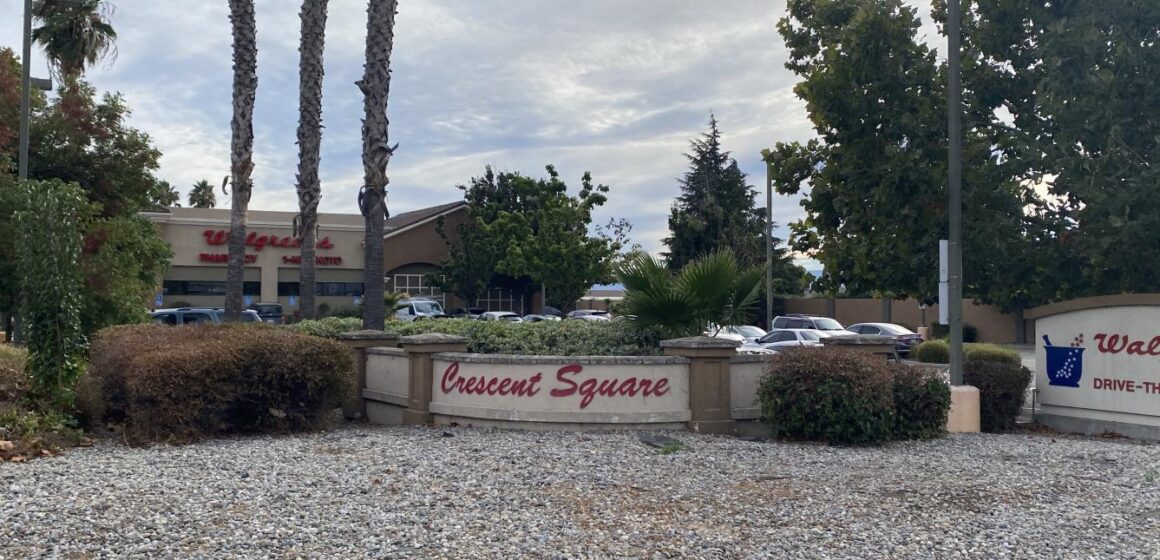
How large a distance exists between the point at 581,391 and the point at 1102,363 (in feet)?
23.8

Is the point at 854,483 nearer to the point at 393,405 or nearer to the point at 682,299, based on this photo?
the point at 682,299

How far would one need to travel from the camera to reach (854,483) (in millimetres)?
8156

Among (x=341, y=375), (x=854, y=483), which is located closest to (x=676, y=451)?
(x=854, y=483)

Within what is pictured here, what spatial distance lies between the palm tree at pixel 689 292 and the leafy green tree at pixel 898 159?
4.07 meters

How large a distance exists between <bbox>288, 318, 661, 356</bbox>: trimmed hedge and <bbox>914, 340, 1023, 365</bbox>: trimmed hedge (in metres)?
6.24

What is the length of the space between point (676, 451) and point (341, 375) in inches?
168

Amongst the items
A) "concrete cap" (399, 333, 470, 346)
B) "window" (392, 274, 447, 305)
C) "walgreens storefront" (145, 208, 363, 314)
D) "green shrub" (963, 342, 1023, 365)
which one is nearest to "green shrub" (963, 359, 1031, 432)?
"green shrub" (963, 342, 1023, 365)

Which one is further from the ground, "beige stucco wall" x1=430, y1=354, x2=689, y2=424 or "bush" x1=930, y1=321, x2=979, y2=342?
"bush" x1=930, y1=321, x2=979, y2=342

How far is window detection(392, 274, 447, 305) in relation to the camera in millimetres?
53750

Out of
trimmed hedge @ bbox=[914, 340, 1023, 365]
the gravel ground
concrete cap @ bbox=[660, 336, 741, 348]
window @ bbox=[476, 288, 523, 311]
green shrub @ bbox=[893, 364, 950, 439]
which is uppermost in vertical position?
window @ bbox=[476, 288, 523, 311]

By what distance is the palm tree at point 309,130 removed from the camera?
20.9 metres

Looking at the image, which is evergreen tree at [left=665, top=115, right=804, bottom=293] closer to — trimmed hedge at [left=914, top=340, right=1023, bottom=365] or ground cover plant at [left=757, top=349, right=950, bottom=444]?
trimmed hedge at [left=914, top=340, right=1023, bottom=365]

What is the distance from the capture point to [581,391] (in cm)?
1078

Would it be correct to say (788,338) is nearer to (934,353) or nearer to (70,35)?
(934,353)
